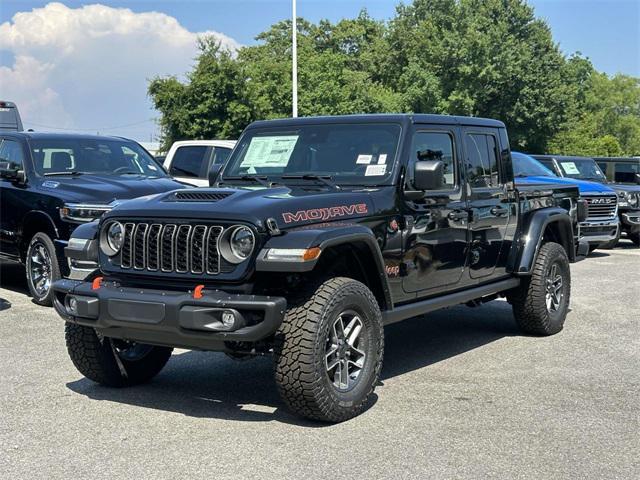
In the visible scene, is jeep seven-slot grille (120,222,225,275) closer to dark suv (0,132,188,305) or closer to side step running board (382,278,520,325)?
side step running board (382,278,520,325)

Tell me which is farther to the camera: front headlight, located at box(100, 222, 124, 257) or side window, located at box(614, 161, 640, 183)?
side window, located at box(614, 161, 640, 183)

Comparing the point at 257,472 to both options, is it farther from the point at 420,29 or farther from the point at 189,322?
the point at 420,29

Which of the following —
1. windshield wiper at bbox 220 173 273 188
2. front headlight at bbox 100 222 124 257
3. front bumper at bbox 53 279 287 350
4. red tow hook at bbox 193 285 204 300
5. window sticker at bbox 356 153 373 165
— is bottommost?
front bumper at bbox 53 279 287 350

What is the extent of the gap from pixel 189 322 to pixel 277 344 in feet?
1.74

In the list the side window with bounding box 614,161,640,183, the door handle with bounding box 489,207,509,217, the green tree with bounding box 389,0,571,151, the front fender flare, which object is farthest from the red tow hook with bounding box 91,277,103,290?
the green tree with bounding box 389,0,571,151

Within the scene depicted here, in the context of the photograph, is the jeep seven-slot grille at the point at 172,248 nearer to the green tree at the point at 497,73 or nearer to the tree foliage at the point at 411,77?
the tree foliage at the point at 411,77

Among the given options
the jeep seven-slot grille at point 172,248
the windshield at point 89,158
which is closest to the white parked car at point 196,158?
the windshield at point 89,158

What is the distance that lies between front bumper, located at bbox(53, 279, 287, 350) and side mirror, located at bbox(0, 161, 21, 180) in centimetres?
484

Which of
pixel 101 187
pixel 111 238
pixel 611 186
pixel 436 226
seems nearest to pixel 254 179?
pixel 111 238

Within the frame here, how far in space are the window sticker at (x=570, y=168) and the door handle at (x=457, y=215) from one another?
36.8 ft

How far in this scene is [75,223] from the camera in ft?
28.7

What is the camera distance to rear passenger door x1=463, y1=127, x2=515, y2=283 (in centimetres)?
675

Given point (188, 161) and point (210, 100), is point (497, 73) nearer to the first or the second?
point (210, 100)

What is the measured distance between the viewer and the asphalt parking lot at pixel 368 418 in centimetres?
432
